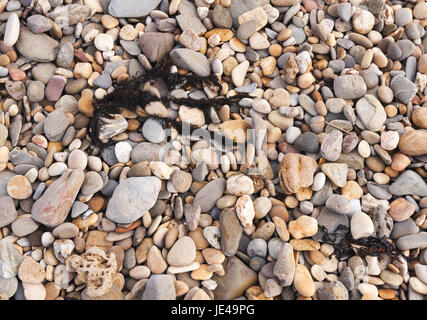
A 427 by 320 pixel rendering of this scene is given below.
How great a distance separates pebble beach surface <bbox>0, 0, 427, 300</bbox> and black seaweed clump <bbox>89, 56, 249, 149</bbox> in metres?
0.02

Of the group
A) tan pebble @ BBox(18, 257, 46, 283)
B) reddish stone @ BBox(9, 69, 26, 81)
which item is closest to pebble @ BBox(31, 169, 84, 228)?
tan pebble @ BBox(18, 257, 46, 283)

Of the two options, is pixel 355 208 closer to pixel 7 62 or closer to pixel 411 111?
pixel 411 111

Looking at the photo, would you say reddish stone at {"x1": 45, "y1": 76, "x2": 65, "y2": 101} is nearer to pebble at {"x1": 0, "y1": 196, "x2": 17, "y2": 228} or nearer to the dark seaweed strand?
pebble at {"x1": 0, "y1": 196, "x2": 17, "y2": 228}

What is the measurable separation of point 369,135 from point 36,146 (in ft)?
5.55

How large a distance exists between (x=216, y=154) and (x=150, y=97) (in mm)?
462

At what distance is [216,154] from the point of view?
188 centimetres

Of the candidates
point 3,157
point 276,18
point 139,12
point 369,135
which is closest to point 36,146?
point 3,157

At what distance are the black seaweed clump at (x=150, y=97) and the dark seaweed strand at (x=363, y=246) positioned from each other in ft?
2.91

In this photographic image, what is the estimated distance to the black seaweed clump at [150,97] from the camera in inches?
74.2

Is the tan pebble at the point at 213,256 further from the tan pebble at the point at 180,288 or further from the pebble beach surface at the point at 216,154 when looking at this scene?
the tan pebble at the point at 180,288

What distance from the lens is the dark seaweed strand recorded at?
1712mm

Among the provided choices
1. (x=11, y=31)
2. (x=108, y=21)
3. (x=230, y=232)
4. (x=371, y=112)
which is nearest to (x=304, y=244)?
(x=230, y=232)

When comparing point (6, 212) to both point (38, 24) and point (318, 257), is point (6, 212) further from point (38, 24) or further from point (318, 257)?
point (318, 257)

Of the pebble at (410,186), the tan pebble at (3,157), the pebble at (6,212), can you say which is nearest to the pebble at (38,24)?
the tan pebble at (3,157)
